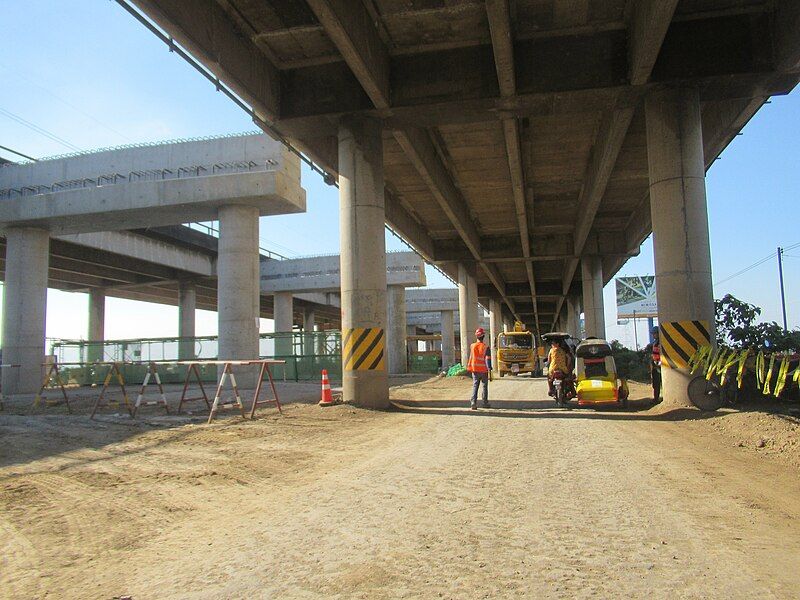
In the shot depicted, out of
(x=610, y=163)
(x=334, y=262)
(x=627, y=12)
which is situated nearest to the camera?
(x=627, y=12)

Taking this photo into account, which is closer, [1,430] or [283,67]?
[1,430]

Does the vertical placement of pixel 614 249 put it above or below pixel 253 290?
above

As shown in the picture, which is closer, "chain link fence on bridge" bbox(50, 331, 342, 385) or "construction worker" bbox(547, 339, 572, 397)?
"construction worker" bbox(547, 339, 572, 397)

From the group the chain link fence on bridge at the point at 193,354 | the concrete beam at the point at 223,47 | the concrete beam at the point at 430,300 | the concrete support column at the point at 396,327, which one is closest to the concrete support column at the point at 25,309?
the chain link fence on bridge at the point at 193,354

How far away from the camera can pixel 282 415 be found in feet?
41.7

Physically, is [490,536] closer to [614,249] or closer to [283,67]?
[283,67]

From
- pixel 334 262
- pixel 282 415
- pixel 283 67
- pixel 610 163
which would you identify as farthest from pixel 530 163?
pixel 334 262

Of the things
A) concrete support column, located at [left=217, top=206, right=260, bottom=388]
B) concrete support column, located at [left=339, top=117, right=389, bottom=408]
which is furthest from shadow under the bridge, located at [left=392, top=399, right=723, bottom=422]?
concrete support column, located at [left=217, top=206, right=260, bottom=388]

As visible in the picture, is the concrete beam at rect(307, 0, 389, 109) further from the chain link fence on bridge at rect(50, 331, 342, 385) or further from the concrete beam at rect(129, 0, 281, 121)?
the chain link fence on bridge at rect(50, 331, 342, 385)

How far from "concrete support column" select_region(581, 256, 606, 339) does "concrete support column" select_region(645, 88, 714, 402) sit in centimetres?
2102

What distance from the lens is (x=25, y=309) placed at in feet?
86.4

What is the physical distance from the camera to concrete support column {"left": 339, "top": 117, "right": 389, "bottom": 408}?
14469mm

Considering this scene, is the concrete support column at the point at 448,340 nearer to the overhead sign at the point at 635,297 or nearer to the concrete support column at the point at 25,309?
the overhead sign at the point at 635,297

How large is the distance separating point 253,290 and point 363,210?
10747 millimetres
